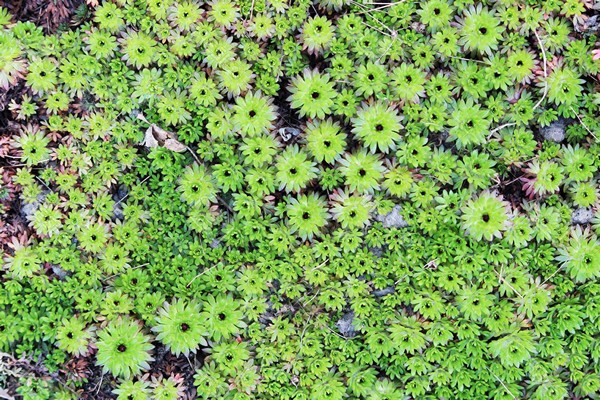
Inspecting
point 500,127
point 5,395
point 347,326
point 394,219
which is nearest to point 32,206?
point 5,395

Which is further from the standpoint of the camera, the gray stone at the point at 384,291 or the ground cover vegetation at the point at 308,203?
the gray stone at the point at 384,291

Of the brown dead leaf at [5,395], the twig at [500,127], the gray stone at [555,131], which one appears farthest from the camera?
the gray stone at [555,131]

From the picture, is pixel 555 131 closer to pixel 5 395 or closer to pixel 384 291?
pixel 384 291

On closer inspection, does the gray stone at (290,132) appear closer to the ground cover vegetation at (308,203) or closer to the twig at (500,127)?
the ground cover vegetation at (308,203)

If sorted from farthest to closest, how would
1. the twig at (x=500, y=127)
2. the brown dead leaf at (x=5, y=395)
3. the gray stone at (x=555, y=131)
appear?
the gray stone at (x=555, y=131) → the twig at (x=500, y=127) → the brown dead leaf at (x=5, y=395)

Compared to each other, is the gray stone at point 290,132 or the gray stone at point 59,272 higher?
the gray stone at point 290,132

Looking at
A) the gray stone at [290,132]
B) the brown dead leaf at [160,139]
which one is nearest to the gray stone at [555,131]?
the gray stone at [290,132]
